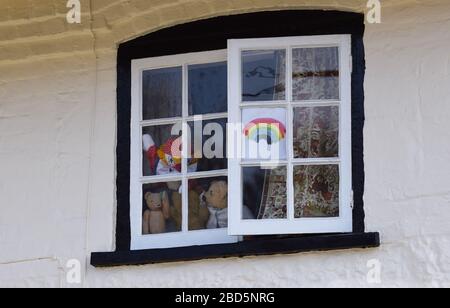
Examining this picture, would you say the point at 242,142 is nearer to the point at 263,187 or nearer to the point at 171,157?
the point at 263,187

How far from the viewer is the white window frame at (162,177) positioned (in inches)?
338

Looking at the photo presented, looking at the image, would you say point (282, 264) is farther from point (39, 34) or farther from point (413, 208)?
point (39, 34)

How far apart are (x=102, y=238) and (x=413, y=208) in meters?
1.75

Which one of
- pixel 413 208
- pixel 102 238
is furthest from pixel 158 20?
pixel 413 208

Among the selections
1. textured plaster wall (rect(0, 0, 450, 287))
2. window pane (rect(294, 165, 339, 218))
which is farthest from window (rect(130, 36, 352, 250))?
textured plaster wall (rect(0, 0, 450, 287))

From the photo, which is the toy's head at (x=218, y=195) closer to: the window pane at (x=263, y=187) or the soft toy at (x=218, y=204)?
the soft toy at (x=218, y=204)

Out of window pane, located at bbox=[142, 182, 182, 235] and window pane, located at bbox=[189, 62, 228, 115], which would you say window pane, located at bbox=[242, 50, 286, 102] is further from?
window pane, located at bbox=[142, 182, 182, 235]

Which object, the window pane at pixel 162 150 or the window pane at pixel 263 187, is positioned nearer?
the window pane at pixel 263 187

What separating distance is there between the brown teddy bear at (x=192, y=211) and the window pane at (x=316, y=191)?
559 millimetres

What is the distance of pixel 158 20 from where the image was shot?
29.1ft

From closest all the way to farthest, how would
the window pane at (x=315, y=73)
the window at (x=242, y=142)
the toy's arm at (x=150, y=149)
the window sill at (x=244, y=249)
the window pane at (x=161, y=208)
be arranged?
the window sill at (x=244, y=249) → the window at (x=242, y=142) → the window pane at (x=315, y=73) → the window pane at (x=161, y=208) → the toy's arm at (x=150, y=149)

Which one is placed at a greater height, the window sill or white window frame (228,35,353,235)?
→ white window frame (228,35,353,235)

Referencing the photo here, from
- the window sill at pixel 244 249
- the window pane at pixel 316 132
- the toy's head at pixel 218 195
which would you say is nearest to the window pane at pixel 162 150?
the toy's head at pixel 218 195

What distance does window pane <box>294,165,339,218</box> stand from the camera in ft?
27.6
